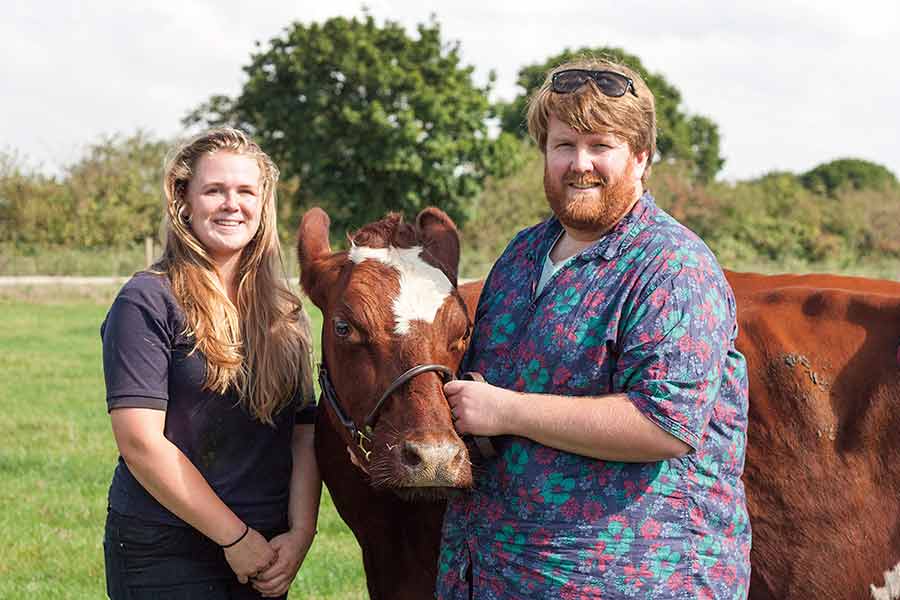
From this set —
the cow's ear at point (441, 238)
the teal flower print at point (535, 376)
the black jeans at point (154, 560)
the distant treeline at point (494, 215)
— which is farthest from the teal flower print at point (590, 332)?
the distant treeline at point (494, 215)

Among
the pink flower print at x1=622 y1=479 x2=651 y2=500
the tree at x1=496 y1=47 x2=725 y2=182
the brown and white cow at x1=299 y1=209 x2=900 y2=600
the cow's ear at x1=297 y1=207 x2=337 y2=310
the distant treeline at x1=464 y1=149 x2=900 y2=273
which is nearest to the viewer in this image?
the pink flower print at x1=622 y1=479 x2=651 y2=500

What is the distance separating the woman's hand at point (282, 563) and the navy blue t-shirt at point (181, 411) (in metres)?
0.08

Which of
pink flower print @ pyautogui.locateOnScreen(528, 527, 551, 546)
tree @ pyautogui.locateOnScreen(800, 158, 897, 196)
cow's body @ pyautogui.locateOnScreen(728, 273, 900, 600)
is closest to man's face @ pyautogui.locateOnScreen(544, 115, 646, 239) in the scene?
pink flower print @ pyautogui.locateOnScreen(528, 527, 551, 546)

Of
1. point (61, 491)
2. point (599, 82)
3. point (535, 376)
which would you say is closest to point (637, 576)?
point (535, 376)

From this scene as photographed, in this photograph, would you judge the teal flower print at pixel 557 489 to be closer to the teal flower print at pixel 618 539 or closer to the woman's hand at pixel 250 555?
the teal flower print at pixel 618 539

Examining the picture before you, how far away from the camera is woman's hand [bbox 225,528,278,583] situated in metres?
3.45

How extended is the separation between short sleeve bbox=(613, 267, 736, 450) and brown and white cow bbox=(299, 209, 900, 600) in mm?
797

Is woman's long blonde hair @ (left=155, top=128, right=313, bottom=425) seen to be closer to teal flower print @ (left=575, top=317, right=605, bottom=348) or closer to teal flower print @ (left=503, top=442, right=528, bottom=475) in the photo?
teal flower print @ (left=503, top=442, right=528, bottom=475)

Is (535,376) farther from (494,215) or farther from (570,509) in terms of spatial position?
(494,215)

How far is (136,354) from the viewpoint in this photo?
3328mm

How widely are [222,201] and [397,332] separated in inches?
32.1

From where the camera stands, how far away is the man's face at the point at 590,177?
115 inches

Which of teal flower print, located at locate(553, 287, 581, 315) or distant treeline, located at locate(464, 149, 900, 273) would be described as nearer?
teal flower print, located at locate(553, 287, 581, 315)

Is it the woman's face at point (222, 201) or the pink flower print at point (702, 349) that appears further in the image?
the woman's face at point (222, 201)
